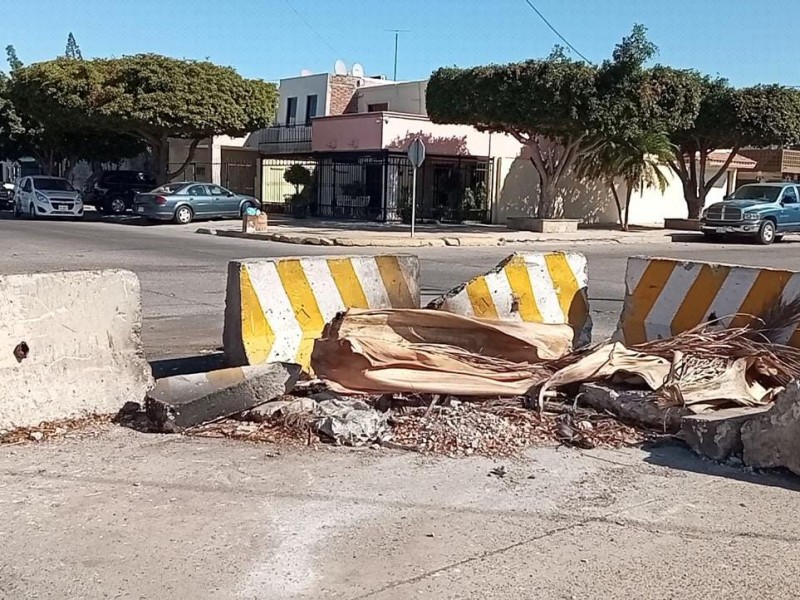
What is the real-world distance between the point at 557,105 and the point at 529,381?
22.7m

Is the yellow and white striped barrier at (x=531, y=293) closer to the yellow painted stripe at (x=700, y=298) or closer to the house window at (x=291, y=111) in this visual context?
the yellow painted stripe at (x=700, y=298)

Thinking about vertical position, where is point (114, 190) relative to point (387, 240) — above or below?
above

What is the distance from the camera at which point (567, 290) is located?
28.5 ft

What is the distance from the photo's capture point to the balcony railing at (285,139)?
4031cm

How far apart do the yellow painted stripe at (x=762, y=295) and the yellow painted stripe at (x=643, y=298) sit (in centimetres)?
78

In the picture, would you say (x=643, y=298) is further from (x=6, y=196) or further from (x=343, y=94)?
(x=6, y=196)

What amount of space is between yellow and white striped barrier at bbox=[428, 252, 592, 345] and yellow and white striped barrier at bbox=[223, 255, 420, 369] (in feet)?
1.58

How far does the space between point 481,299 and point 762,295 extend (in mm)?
2317

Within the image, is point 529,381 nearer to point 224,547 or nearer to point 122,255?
point 224,547

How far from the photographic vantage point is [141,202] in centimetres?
3259

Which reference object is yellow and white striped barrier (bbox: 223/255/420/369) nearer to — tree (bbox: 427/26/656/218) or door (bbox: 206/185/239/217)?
tree (bbox: 427/26/656/218)

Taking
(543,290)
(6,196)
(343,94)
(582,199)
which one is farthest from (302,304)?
(343,94)

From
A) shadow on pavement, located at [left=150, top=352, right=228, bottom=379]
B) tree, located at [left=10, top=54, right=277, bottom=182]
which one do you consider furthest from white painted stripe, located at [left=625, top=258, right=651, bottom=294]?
tree, located at [left=10, top=54, right=277, bottom=182]

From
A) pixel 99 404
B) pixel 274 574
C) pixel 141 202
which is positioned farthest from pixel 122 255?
pixel 274 574
